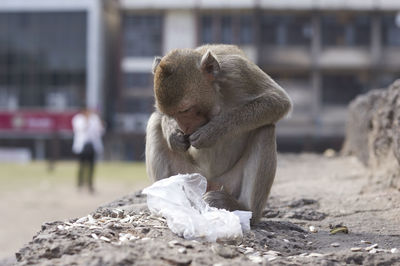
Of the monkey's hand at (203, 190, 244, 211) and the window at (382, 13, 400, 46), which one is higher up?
the window at (382, 13, 400, 46)

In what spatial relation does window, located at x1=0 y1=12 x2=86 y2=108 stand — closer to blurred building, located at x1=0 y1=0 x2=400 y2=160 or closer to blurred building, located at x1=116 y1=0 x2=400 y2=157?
blurred building, located at x1=0 y1=0 x2=400 y2=160

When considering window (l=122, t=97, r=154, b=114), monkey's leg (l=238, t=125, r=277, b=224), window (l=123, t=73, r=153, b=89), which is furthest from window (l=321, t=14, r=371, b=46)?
monkey's leg (l=238, t=125, r=277, b=224)

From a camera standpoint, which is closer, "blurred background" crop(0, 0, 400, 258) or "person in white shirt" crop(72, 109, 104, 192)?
"person in white shirt" crop(72, 109, 104, 192)

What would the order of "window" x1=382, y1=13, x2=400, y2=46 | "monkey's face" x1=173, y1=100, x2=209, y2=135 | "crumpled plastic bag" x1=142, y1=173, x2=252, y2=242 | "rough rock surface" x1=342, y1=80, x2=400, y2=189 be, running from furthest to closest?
"window" x1=382, y1=13, x2=400, y2=46, "rough rock surface" x1=342, y1=80, x2=400, y2=189, "monkey's face" x1=173, y1=100, x2=209, y2=135, "crumpled plastic bag" x1=142, y1=173, x2=252, y2=242

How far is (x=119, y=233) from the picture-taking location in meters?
2.91

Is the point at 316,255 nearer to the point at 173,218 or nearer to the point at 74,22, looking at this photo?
the point at 173,218

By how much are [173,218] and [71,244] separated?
507mm

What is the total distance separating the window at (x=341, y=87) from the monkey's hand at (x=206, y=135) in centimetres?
3102

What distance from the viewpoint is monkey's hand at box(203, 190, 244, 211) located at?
3506mm

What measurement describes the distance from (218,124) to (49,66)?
111 ft

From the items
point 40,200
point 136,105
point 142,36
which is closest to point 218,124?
point 40,200

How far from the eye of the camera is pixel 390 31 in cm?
3366

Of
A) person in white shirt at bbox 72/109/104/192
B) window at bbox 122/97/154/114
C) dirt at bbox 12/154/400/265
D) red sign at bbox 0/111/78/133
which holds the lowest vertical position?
red sign at bbox 0/111/78/133

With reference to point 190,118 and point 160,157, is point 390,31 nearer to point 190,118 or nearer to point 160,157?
point 160,157
